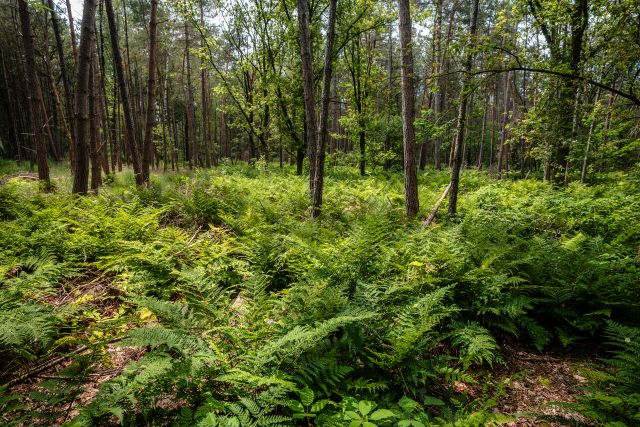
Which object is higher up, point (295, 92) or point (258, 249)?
point (295, 92)

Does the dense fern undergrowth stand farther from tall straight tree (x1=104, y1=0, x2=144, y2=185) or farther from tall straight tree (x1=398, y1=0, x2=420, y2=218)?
tall straight tree (x1=104, y1=0, x2=144, y2=185)

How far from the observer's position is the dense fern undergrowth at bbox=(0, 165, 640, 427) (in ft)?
7.58

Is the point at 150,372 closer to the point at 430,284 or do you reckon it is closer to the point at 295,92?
the point at 430,284

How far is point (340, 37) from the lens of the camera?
13.0m

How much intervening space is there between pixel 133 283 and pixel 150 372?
7.41 feet

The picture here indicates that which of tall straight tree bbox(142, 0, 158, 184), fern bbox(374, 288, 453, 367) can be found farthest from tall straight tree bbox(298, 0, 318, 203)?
fern bbox(374, 288, 453, 367)

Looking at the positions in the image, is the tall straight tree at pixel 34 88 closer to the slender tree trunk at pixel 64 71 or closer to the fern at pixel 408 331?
the slender tree trunk at pixel 64 71

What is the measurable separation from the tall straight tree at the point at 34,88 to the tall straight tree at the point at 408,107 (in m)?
9.25

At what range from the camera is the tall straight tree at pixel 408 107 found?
631 centimetres

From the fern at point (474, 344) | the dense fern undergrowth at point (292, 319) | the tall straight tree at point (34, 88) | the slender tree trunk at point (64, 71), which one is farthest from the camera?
the slender tree trunk at point (64, 71)

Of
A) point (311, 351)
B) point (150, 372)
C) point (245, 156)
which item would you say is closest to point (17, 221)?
point (150, 372)

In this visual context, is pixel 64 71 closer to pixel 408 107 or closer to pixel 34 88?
pixel 34 88

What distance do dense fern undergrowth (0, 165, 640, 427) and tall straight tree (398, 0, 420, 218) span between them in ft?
3.43

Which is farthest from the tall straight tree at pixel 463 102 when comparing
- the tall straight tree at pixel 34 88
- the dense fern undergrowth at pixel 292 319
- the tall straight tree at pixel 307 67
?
the tall straight tree at pixel 34 88
